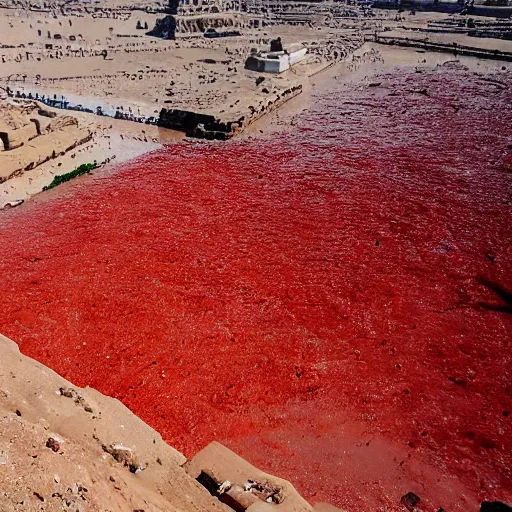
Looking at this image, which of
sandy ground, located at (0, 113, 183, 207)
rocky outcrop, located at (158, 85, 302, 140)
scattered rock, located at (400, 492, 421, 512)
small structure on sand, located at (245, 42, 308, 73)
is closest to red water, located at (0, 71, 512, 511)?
scattered rock, located at (400, 492, 421, 512)

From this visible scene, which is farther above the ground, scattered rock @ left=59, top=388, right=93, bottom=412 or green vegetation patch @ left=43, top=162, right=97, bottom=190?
scattered rock @ left=59, top=388, right=93, bottom=412

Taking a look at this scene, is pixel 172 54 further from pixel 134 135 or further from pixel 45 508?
pixel 45 508

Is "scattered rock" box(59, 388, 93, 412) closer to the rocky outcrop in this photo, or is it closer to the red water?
the red water

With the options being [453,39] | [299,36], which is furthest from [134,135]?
[453,39]

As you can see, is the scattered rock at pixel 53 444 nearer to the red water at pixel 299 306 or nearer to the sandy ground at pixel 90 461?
the sandy ground at pixel 90 461

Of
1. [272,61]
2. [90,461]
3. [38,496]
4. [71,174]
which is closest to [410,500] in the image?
[90,461]

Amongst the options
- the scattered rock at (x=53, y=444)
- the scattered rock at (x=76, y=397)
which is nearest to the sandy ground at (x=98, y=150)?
the scattered rock at (x=76, y=397)
